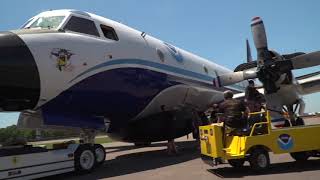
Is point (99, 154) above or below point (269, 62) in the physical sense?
below

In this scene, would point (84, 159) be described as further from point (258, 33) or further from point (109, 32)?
point (258, 33)

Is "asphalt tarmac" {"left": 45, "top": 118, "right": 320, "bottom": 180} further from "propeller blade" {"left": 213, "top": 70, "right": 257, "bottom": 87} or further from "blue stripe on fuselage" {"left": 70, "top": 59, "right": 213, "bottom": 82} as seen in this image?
"propeller blade" {"left": 213, "top": 70, "right": 257, "bottom": 87}

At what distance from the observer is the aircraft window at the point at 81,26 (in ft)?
37.9

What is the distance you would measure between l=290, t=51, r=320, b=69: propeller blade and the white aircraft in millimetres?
34

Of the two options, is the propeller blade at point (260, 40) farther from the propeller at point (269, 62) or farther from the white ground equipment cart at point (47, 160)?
the white ground equipment cart at point (47, 160)

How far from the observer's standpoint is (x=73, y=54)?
1071 centimetres

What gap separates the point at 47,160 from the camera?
9727 mm

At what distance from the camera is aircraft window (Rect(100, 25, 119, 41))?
1242 centimetres

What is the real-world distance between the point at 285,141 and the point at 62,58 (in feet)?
19.7

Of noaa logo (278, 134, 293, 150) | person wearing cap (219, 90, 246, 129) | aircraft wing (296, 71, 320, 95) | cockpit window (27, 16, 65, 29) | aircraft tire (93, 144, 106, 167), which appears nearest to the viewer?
noaa logo (278, 134, 293, 150)

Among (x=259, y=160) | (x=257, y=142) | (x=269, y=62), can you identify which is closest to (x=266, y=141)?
(x=257, y=142)

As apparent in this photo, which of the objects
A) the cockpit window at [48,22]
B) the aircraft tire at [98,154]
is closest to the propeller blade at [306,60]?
the aircraft tire at [98,154]

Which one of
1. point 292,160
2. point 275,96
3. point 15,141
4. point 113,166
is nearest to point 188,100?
point 275,96

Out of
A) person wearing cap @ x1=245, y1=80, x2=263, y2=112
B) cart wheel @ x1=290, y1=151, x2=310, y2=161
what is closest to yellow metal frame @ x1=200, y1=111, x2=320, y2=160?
cart wheel @ x1=290, y1=151, x2=310, y2=161
